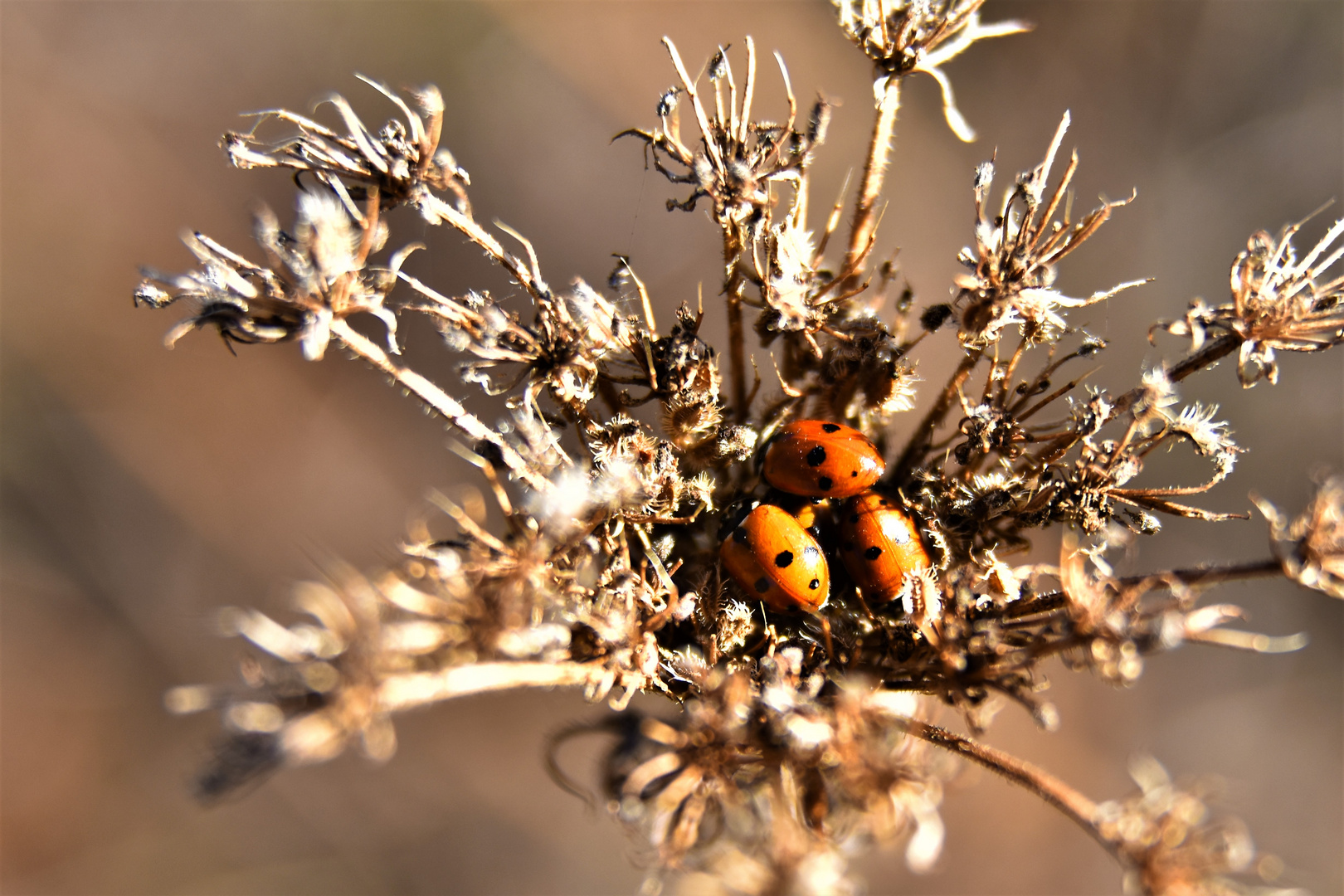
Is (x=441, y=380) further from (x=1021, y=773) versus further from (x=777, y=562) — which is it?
(x=1021, y=773)

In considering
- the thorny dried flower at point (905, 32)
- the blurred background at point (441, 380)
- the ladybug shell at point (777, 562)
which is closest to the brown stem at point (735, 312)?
the ladybug shell at point (777, 562)

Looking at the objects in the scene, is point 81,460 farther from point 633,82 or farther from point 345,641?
point 345,641

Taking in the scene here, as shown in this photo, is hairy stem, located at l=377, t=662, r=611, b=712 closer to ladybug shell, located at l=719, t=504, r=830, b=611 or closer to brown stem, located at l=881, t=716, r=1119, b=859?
ladybug shell, located at l=719, t=504, r=830, b=611

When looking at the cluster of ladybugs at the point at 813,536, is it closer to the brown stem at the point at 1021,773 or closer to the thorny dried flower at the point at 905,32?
the brown stem at the point at 1021,773

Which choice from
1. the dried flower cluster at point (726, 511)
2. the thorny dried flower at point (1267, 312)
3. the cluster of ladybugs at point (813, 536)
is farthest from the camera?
the cluster of ladybugs at point (813, 536)

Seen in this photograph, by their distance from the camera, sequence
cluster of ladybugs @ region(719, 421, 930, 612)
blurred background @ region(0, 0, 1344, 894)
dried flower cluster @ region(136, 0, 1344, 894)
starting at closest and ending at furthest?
dried flower cluster @ region(136, 0, 1344, 894) < cluster of ladybugs @ region(719, 421, 930, 612) < blurred background @ region(0, 0, 1344, 894)

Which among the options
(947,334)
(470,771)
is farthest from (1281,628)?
(470,771)

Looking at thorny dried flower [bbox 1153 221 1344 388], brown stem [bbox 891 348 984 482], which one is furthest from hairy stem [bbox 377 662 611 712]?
thorny dried flower [bbox 1153 221 1344 388]
